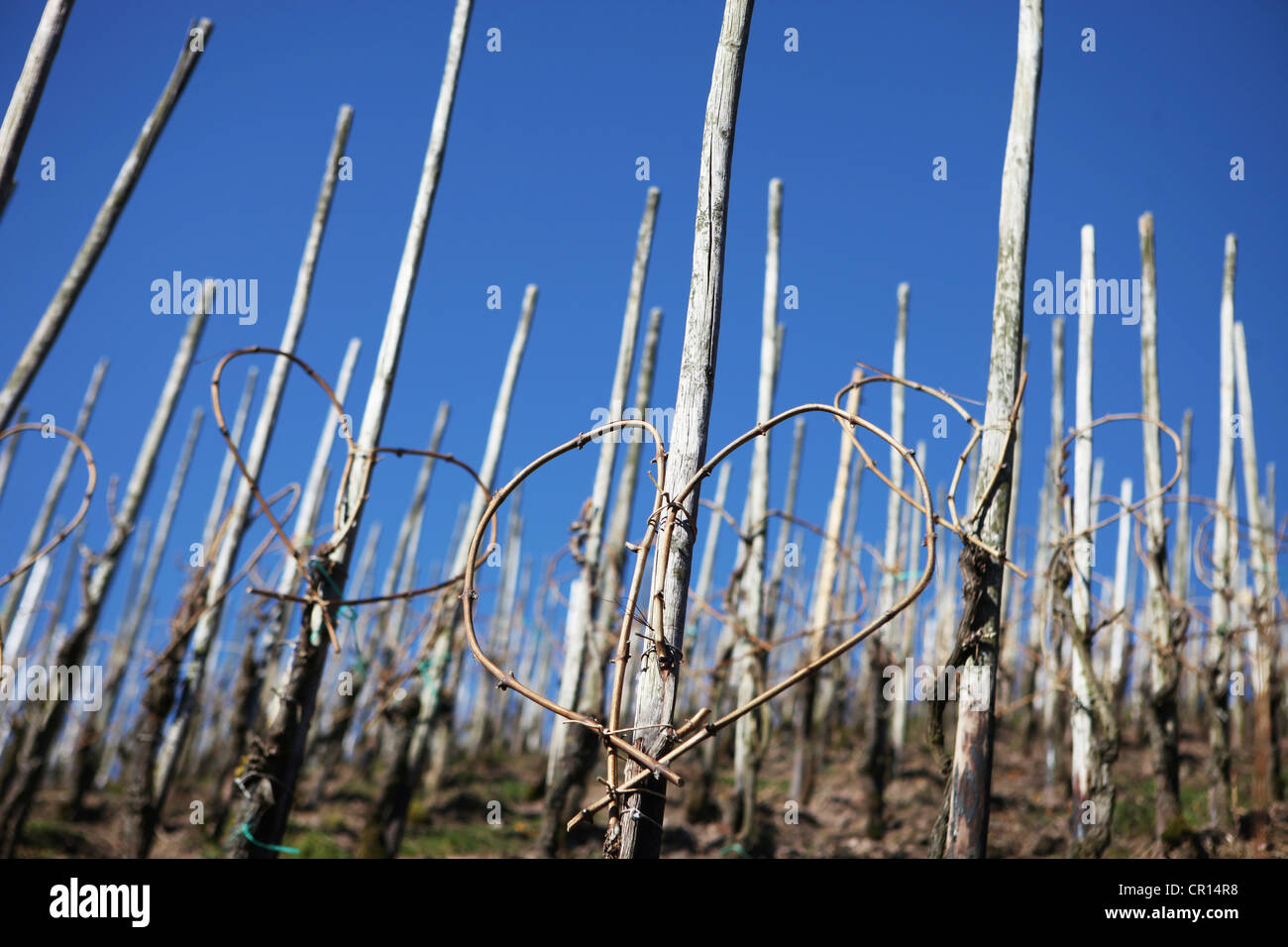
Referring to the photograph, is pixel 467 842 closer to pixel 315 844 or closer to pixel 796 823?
pixel 315 844

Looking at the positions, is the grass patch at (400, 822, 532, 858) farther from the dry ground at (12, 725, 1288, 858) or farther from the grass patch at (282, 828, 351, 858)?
the grass patch at (282, 828, 351, 858)

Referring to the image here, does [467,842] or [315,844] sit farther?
[467,842]

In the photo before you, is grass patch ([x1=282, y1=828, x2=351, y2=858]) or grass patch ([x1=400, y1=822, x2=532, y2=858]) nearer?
grass patch ([x1=282, y1=828, x2=351, y2=858])

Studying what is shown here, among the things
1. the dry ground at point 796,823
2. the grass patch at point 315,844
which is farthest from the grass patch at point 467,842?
the grass patch at point 315,844

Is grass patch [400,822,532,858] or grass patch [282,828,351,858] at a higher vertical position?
grass patch [400,822,532,858]

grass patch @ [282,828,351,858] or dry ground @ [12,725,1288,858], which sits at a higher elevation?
dry ground @ [12,725,1288,858]

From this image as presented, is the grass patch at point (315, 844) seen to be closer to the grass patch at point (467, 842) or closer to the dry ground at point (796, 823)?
the dry ground at point (796, 823)

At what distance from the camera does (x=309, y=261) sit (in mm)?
9758

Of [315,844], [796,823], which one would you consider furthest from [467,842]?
[796,823]

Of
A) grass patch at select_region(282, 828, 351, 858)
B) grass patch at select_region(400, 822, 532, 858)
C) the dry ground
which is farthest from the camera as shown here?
grass patch at select_region(400, 822, 532, 858)

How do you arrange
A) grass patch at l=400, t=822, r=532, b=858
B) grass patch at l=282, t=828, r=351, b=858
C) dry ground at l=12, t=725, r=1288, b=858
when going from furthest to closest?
grass patch at l=400, t=822, r=532, b=858
grass patch at l=282, t=828, r=351, b=858
dry ground at l=12, t=725, r=1288, b=858

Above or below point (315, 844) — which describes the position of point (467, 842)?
above

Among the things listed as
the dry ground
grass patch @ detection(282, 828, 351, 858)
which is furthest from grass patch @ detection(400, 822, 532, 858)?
grass patch @ detection(282, 828, 351, 858)
